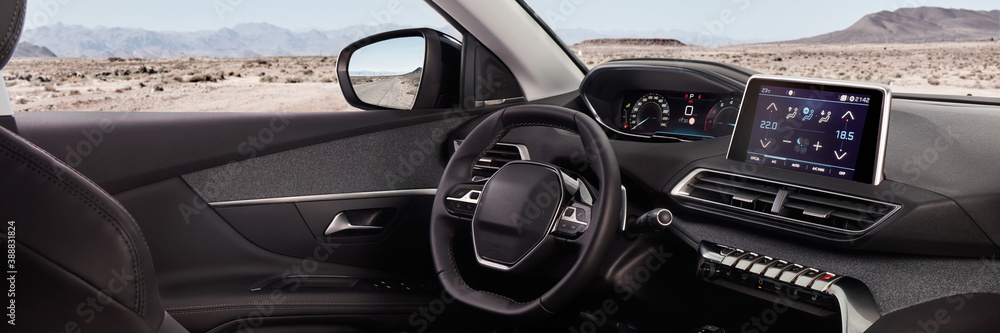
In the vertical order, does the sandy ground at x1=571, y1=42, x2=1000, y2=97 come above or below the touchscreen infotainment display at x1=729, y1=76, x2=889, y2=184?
above

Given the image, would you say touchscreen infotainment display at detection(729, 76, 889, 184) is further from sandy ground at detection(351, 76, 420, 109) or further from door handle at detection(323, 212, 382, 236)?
door handle at detection(323, 212, 382, 236)

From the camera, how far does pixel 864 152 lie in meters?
1.62

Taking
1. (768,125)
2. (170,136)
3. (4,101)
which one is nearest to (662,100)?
(768,125)

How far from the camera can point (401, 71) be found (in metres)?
2.44

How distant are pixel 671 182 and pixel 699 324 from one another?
0.43m

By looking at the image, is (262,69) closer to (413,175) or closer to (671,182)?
(413,175)

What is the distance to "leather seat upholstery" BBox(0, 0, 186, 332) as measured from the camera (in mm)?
761

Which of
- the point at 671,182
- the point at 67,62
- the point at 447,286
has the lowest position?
the point at 447,286

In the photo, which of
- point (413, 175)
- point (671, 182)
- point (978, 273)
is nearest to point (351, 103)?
point (413, 175)

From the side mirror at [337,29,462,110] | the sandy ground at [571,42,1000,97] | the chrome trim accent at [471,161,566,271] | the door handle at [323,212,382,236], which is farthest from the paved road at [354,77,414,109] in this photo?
the sandy ground at [571,42,1000,97]

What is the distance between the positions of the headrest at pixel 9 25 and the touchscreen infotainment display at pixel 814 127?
1595mm

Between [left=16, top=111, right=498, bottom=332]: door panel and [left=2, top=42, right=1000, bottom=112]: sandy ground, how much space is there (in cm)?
15

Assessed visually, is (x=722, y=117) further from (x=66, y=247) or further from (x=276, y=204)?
(x=66, y=247)

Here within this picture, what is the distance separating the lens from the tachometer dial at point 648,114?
2322mm
